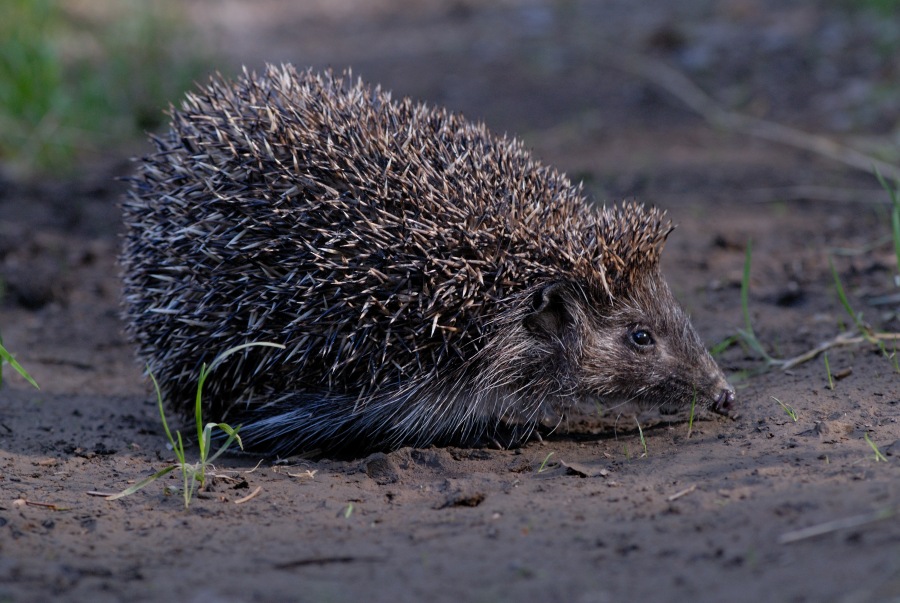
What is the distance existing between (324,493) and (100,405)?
2416 millimetres

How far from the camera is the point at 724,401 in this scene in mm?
5875

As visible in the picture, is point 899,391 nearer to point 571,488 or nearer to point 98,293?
point 571,488

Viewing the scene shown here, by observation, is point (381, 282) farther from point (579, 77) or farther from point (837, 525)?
point (579, 77)

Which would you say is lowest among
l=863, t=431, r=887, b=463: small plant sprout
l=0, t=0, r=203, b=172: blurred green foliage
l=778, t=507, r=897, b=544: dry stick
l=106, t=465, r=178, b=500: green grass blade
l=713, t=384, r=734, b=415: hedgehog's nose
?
l=106, t=465, r=178, b=500: green grass blade

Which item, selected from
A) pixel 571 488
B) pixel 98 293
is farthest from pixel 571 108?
pixel 571 488

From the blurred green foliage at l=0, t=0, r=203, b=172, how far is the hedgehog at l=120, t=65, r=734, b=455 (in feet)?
17.7

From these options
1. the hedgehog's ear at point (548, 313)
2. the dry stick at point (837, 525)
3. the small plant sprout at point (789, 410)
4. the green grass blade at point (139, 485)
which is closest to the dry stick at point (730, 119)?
the small plant sprout at point (789, 410)

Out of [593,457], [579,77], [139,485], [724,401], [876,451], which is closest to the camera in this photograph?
[876,451]

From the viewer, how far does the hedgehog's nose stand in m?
5.87

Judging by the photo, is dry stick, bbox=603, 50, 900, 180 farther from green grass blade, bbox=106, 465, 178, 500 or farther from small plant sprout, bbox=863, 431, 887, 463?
green grass blade, bbox=106, 465, 178, 500

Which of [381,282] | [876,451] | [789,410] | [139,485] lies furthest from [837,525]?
[139,485]

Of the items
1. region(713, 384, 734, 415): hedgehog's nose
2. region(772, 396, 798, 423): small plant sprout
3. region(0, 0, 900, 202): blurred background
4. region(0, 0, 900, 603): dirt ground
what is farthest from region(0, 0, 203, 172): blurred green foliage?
region(772, 396, 798, 423): small plant sprout

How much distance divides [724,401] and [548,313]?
113cm

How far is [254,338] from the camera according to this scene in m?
5.82
